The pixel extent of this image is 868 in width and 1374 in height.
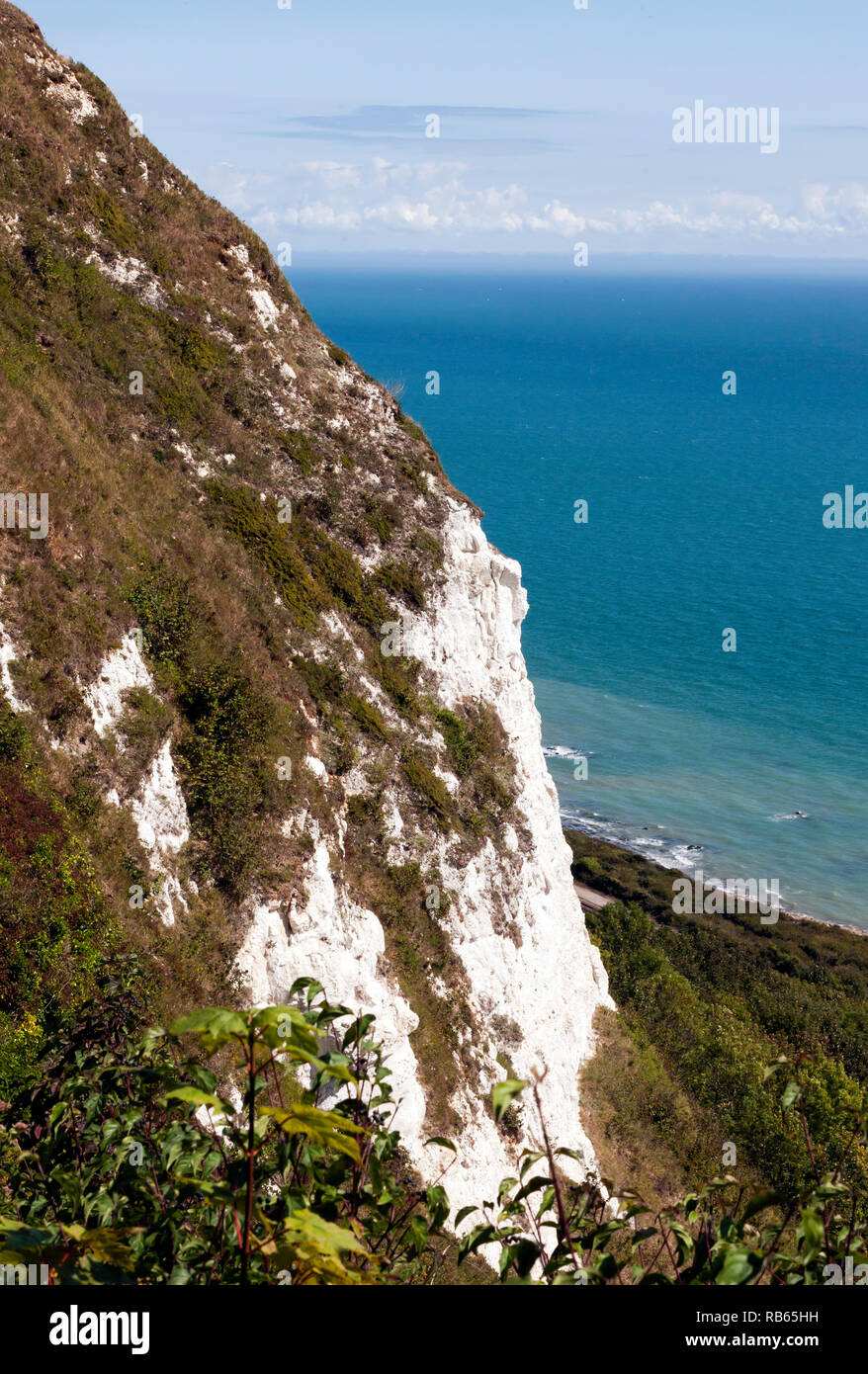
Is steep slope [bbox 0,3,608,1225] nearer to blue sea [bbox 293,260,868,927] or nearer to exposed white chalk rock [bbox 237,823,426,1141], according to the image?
exposed white chalk rock [bbox 237,823,426,1141]

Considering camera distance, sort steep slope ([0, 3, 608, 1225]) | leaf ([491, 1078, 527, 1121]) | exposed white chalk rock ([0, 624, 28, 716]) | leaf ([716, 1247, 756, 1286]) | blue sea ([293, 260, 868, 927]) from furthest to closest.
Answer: blue sea ([293, 260, 868, 927]) < steep slope ([0, 3, 608, 1225]) < exposed white chalk rock ([0, 624, 28, 716]) < leaf ([716, 1247, 756, 1286]) < leaf ([491, 1078, 527, 1121])

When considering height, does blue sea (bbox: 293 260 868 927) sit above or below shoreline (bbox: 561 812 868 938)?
above

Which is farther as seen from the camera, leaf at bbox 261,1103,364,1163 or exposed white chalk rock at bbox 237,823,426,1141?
exposed white chalk rock at bbox 237,823,426,1141

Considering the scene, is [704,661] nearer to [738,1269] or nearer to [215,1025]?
[738,1269]

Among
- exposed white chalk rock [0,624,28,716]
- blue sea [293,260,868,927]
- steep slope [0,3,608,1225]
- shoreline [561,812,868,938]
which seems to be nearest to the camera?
exposed white chalk rock [0,624,28,716]

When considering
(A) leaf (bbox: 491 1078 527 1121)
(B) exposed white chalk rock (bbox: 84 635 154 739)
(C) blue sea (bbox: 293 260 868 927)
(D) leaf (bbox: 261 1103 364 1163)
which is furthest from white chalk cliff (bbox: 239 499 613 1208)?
(C) blue sea (bbox: 293 260 868 927)

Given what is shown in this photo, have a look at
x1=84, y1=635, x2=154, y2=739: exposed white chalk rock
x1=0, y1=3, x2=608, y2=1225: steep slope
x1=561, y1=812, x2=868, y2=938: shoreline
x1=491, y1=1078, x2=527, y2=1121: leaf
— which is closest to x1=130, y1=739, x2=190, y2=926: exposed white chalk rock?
x1=0, y1=3, x2=608, y2=1225: steep slope

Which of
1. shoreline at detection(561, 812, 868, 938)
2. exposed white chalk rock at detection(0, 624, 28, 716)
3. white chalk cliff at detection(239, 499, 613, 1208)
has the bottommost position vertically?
shoreline at detection(561, 812, 868, 938)

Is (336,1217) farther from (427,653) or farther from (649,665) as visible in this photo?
(649,665)
